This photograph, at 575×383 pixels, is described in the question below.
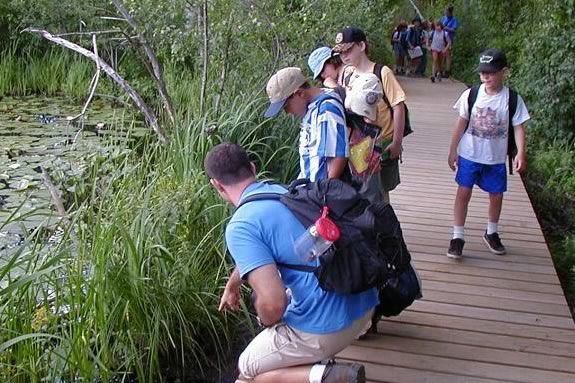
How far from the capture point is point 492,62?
4.33 metres

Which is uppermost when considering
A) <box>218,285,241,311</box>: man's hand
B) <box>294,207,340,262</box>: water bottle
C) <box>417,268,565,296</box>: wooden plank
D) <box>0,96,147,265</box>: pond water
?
<box>294,207,340,262</box>: water bottle

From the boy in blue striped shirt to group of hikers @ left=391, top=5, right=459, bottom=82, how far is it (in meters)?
14.5

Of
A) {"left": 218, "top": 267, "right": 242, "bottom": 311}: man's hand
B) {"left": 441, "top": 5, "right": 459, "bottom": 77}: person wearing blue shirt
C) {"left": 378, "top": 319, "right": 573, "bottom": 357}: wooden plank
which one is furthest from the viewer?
{"left": 441, "top": 5, "right": 459, "bottom": 77}: person wearing blue shirt

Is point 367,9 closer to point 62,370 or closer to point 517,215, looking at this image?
point 517,215

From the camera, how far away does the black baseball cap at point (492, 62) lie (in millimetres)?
4324

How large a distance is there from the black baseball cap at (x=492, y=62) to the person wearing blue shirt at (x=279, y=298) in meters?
2.09

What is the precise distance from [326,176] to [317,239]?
35.8 inches

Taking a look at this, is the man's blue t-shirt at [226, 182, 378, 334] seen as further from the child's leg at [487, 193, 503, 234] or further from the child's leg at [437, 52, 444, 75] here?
the child's leg at [437, 52, 444, 75]

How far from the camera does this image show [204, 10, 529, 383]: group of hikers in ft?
8.11

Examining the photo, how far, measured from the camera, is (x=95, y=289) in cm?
341

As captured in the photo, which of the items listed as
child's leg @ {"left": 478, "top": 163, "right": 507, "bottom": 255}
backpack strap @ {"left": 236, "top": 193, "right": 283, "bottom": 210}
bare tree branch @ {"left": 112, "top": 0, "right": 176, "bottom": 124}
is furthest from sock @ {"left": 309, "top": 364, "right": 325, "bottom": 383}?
bare tree branch @ {"left": 112, "top": 0, "right": 176, "bottom": 124}

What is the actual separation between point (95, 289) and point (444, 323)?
68.1 inches

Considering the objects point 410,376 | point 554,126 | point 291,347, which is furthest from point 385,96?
point 554,126

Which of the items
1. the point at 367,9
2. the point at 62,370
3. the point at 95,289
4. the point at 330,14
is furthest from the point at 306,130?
the point at 367,9
